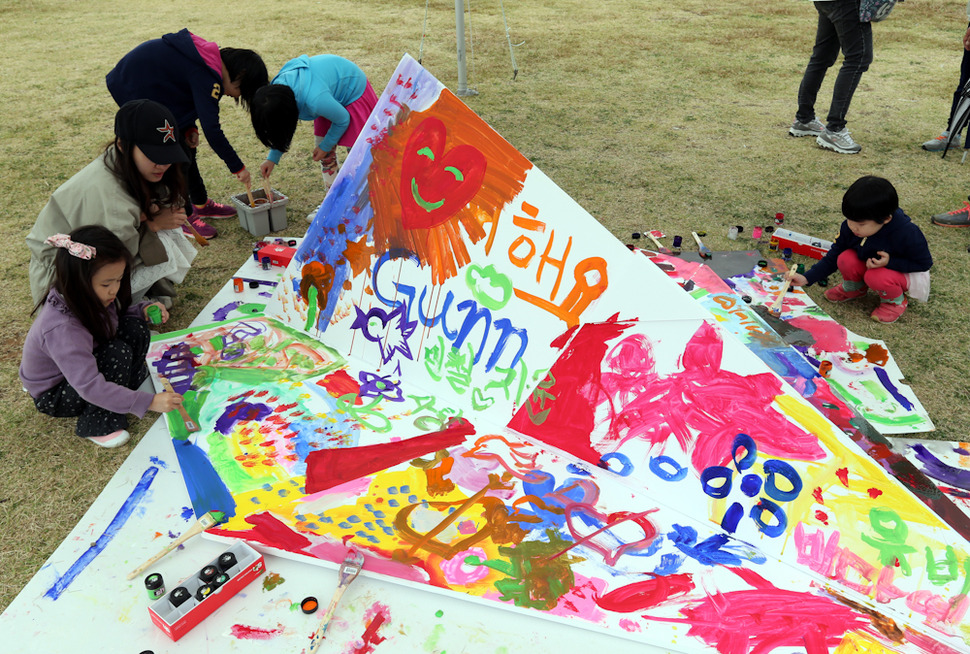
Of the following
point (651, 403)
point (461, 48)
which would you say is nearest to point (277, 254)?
point (651, 403)

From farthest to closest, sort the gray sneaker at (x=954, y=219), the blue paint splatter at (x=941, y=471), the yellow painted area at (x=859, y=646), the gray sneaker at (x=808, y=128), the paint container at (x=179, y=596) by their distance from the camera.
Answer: the gray sneaker at (x=808, y=128), the gray sneaker at (x=954, y=219), the blue paint splatter at (x=941, y=471), the paint container at (x=179, y=596), the yellow painted area at (x=859, y=646)

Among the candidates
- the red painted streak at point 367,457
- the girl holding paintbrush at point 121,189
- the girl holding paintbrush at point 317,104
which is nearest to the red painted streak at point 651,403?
the red painted streak at point 367,457

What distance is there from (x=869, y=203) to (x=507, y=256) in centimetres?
191

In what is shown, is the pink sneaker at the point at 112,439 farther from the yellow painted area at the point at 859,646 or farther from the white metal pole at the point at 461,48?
the white metal pole at the point at 461,48

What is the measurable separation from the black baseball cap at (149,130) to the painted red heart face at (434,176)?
3.47ft

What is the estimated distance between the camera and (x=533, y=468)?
231 centimetres

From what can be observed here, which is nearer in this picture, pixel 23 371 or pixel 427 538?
pixel 427 538

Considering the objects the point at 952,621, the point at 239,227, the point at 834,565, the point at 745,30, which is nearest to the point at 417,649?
the point at 834,565

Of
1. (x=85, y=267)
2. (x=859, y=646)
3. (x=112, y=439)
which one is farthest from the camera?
(x=112, y=439)

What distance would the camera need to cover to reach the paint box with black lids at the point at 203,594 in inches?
72.5

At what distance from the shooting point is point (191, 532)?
212cm

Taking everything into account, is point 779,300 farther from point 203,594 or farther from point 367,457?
point 203,594

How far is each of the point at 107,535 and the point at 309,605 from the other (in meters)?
0.79

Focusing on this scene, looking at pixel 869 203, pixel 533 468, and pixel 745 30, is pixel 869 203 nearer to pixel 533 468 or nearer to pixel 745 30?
pixel 533 468
